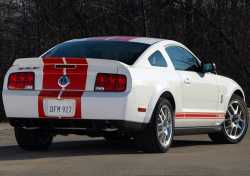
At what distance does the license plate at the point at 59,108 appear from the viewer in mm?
10263

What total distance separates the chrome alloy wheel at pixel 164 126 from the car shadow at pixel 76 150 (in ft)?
1.06

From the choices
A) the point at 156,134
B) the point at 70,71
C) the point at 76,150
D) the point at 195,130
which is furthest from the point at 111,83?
the point at 195,130

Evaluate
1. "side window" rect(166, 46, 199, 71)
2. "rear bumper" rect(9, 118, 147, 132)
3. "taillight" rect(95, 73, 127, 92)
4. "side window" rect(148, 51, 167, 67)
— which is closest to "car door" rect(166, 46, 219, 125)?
"side window" rect(166, 46, 199, 71)

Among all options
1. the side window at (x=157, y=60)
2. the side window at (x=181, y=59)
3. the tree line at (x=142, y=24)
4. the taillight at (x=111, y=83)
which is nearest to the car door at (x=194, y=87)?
the side window at (x=181, y=59)

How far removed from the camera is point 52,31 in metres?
21.9

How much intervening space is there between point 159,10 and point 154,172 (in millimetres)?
15398

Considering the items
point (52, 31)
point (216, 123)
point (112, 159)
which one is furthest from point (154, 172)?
point (52, 31)

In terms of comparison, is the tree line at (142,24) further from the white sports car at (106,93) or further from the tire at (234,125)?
the white sports car at (106,93)

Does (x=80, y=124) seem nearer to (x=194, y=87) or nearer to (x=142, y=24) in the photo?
(x=194, y=87)

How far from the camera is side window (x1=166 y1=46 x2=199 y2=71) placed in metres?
11.6

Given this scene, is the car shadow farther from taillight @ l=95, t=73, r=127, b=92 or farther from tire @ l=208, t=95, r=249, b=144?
taillight @ l=95, t=73, r=127, b=92

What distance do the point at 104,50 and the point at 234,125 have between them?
2.72m

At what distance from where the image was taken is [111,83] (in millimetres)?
10188

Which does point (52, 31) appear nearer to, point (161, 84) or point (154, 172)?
point (161, 84)
